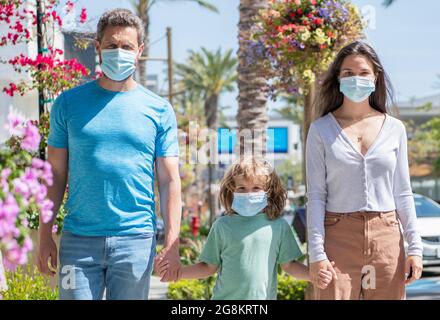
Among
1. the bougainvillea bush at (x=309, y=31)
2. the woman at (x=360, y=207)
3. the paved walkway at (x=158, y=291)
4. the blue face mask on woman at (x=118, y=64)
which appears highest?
the bougainvillea bush at (x=309, y=31)

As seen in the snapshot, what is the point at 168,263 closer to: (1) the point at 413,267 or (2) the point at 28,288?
(1) the point at 413,267

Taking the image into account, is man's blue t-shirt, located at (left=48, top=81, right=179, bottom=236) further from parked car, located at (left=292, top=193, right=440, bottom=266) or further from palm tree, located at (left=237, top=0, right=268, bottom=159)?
parked car, located at (left=292, top=193, right=440, bottom=266)

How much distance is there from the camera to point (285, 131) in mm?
12297

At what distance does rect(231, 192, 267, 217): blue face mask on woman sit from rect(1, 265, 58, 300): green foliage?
3.44 m

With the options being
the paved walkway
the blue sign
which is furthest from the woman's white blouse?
the paved walkway

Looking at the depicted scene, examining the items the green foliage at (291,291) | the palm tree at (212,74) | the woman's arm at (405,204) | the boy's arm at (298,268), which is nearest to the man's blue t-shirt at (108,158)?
the boy's arm at (298,268)

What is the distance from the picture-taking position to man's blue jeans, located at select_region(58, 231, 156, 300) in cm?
382

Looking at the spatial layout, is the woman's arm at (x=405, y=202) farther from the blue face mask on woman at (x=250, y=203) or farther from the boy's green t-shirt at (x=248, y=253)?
the blue face mask on woman at (x=250, y=203)

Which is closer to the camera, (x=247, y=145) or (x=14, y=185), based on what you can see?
(x=14, y=185)

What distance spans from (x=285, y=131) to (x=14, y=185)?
383 inches

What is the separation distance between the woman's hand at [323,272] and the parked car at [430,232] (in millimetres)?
9413

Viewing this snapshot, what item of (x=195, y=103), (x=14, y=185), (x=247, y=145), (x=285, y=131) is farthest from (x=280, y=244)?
(x=195, y=103)

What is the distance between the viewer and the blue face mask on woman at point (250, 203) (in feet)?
13.7
